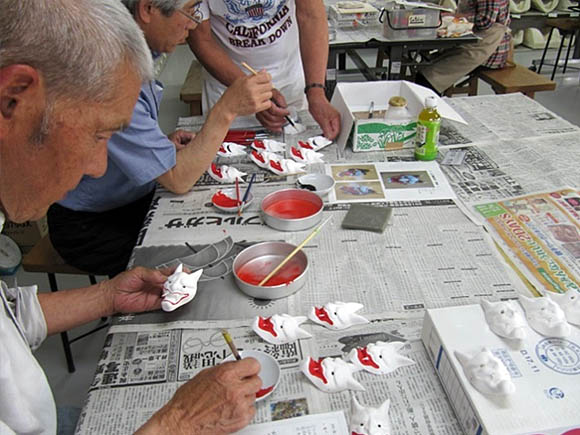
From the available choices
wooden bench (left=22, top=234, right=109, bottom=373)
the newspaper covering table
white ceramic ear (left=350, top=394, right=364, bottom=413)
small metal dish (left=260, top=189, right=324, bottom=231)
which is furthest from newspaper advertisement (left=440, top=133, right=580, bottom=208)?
wooden bench (left=22, top=234, right=109, bottom=373)

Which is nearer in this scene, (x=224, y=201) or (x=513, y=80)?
(x=224, y=201)

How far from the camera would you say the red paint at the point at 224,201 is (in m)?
1.35

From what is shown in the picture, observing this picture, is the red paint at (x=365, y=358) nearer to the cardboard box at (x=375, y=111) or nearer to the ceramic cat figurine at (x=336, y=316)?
the ceramic cat figurine at (x=336, y=316)

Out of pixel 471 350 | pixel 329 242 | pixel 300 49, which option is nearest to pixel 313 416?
pixel 471 350

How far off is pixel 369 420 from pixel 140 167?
0.90 metres

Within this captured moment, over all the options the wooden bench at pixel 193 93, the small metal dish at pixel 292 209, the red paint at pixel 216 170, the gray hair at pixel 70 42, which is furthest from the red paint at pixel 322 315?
the wooden bench at pixel 193 93

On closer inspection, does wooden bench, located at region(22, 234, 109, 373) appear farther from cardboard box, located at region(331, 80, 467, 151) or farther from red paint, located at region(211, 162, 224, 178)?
cardboard box, located at region(331, 80, 467, 151)

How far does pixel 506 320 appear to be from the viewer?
0.81 metres

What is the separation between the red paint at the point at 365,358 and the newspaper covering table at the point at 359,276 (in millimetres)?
25

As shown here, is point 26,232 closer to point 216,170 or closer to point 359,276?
point 216,170

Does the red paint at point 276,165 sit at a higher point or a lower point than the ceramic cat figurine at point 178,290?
lower

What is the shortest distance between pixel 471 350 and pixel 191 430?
483 millimetres

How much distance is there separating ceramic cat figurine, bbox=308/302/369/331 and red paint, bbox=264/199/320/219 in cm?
40

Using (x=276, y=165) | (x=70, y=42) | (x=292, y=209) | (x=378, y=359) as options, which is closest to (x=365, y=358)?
(x=378, y=359)
